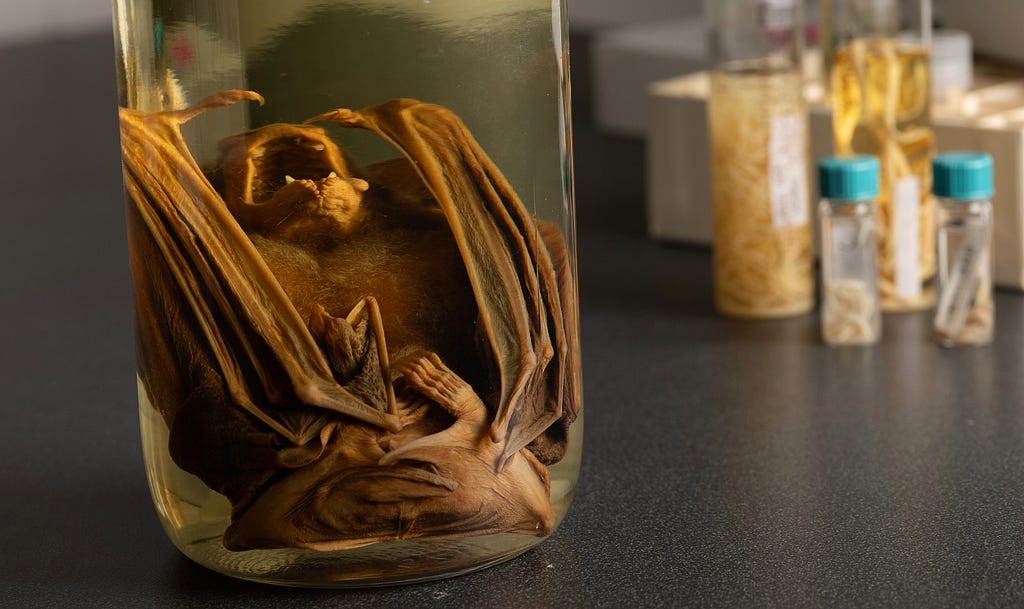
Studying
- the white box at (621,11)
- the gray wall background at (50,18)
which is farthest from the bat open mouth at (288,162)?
the white box at (621,11)

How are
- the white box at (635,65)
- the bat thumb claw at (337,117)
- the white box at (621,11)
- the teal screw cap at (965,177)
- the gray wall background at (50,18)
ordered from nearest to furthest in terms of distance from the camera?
the bat thumb claw at (337,117), the teal screw cap at (965,177), the white box at (635,65), the gray wall background at (50,18), the white box at (621,11)

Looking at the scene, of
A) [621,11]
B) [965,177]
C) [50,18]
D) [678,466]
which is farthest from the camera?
[621,11]

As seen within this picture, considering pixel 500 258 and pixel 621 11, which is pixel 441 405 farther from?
pixel 621 11

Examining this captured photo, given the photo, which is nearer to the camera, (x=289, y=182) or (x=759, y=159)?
(x=289, y=182)

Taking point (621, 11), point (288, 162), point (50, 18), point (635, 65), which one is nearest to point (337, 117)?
point (288, 162)

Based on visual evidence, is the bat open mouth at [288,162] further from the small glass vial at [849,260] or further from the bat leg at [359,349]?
the small glass vial at [849,260]

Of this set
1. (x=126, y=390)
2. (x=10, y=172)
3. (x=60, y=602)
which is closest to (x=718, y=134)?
(x=126, y=390)

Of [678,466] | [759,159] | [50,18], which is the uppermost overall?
[50,18]
